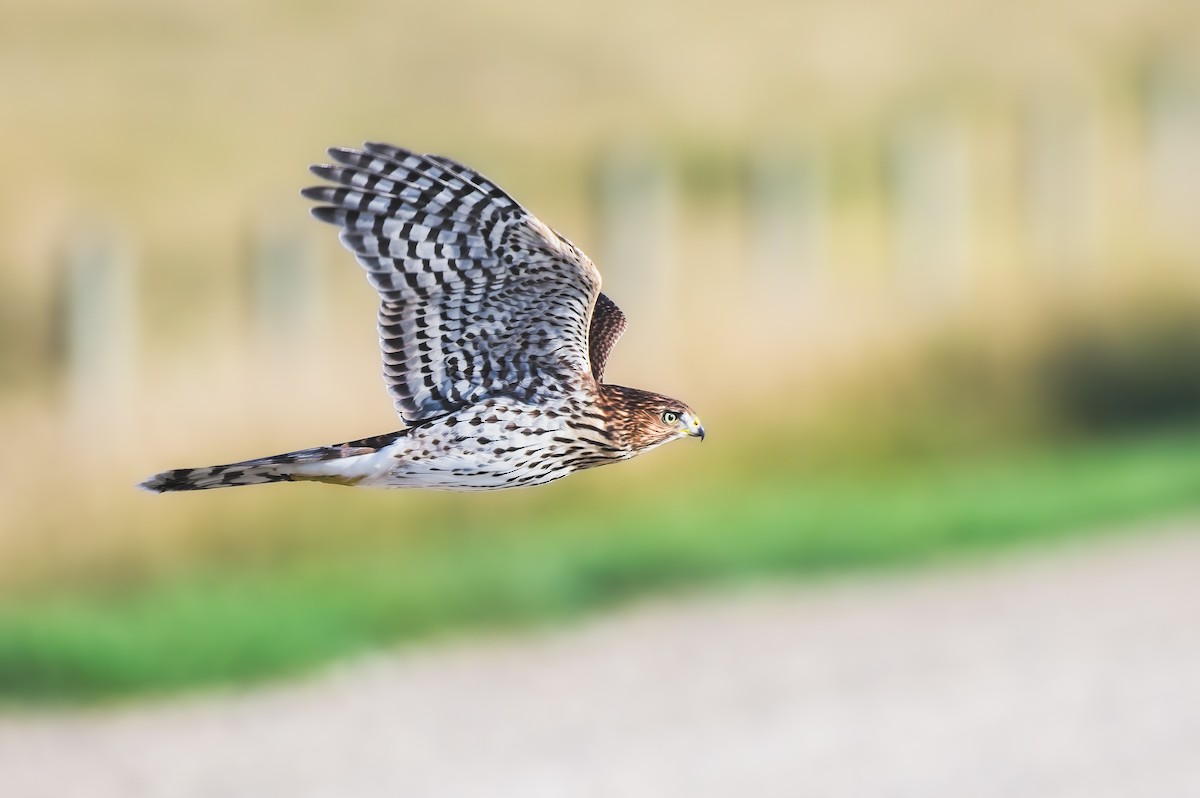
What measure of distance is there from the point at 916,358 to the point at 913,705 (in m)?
6.03

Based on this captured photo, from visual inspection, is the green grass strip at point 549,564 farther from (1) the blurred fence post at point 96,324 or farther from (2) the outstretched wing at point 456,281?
(2) the outstretched wing at point 456,281

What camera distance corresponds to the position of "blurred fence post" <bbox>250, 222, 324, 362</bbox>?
13727mm

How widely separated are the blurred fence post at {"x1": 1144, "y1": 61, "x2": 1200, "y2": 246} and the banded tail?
63.0 ft

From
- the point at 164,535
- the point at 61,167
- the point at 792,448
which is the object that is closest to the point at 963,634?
the point at 792,448

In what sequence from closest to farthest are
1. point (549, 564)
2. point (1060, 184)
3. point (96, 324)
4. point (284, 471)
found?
1. point (284, 471)
2. point (549, 564)
3. point (96, 324)
4. point (1060, 184)

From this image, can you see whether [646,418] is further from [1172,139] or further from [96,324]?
[1172,139]

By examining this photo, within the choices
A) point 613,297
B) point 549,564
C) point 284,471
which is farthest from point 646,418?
point 613,297

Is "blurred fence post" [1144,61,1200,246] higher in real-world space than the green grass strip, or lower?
higher

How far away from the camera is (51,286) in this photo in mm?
13984

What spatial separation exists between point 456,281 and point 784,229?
13458mm

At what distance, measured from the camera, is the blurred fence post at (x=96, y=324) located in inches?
538

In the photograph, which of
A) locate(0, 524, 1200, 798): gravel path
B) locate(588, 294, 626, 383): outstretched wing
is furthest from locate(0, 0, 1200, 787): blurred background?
locate(588, 294, 626, 383): outstretched wing

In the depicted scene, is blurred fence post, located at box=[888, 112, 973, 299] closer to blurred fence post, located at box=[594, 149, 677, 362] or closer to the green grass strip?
the green grass strip

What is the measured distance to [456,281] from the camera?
318 cm
